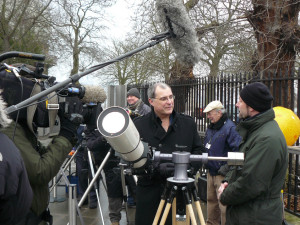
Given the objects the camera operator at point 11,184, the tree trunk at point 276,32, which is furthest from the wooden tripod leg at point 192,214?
the tree trunk at point 276,32

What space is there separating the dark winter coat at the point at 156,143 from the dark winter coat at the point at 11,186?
1.09 meters

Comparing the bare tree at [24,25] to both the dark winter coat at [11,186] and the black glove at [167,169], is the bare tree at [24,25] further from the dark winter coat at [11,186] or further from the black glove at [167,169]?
the dark winter coat at [11,186]

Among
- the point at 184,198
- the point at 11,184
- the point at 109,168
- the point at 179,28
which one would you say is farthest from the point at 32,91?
the point at 109,168

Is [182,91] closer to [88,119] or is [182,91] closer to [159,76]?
[88,119]

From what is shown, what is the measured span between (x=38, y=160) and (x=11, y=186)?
0.41m

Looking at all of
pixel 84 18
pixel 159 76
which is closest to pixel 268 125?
pixel 159 76

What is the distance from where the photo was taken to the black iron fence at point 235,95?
15.9ft

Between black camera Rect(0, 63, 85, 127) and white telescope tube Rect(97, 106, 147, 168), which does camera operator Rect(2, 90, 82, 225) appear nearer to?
black camera Rect(0, 63, 85, 127)

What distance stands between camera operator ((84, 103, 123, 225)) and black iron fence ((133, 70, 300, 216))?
2.63 metres

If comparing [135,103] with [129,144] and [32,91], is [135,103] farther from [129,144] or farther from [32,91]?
[129,144]

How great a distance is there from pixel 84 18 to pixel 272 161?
15.9 meters

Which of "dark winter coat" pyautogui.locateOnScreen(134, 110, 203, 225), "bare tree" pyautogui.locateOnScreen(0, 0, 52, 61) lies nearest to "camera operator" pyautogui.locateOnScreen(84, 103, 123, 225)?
"dark winter coat" pyautogui.locateOnScreen(134, 110, 203, 225)

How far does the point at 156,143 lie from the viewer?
98.3 inches

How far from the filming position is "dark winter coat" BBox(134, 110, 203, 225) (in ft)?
8.04
